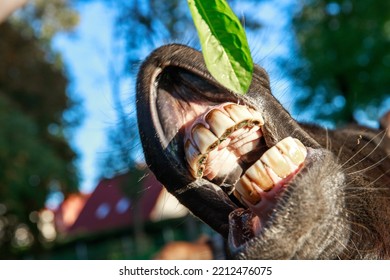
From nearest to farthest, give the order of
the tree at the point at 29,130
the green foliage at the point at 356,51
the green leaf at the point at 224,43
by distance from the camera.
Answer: the green leaf at the point at 224,43 → the green foliage at the point at 356,51 → the tree at the point at 29,130

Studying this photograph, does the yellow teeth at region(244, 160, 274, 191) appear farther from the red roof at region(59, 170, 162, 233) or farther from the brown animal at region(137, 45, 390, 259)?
the red roof at region(59, 170, 162, 233)

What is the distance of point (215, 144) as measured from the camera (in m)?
1.42

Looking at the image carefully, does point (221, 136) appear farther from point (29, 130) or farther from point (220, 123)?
point (29, 130)

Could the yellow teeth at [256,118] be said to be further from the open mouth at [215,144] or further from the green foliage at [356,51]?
the green foliage at [356,51]

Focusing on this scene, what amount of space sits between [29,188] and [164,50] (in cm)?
1682

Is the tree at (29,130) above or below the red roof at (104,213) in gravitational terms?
above

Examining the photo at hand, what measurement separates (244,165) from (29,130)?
52.9 ft

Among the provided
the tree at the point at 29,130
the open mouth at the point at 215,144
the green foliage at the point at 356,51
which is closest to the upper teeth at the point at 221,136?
the open mouth at the point at 215,144

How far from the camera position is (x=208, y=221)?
1.65 metres

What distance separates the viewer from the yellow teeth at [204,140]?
1.40m

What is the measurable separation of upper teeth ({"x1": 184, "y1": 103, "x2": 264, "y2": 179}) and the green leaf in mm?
238

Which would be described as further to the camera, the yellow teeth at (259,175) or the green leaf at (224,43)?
the yellow teeth at (259,175)

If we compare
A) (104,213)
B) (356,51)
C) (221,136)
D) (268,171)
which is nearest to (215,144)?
(221,136)

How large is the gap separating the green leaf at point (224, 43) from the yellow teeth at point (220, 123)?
0.23 metres
